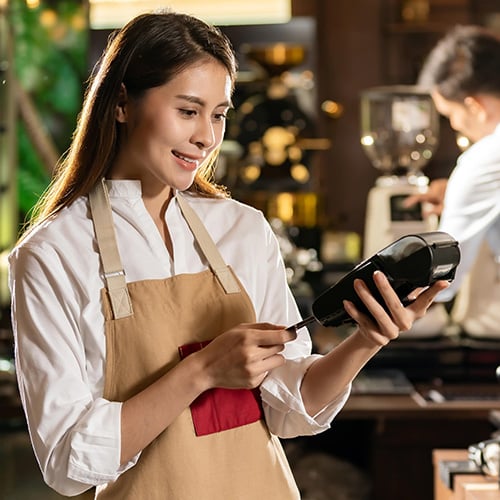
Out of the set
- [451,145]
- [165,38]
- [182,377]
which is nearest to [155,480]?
[182,377]

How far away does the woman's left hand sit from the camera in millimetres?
1205

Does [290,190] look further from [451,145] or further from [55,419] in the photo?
[55,419]

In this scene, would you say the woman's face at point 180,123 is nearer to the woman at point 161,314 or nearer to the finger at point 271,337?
the woman at point 161,314

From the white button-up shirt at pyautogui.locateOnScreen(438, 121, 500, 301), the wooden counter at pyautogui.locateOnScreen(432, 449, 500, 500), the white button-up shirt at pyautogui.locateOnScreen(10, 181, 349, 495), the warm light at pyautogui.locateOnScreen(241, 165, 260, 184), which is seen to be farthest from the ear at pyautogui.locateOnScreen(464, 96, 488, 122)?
the warm light at pyautogui.locateOnScreen(241, 165, 260, 184)

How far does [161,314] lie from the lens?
4.47 ft

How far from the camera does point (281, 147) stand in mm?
5984

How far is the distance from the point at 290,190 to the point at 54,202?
4710mm

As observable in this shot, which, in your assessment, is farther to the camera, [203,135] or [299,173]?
[299,173]

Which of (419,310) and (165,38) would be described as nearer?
(419,310)

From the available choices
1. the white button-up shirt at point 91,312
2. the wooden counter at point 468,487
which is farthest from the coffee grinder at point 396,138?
the white button-up shirt at point 91,312

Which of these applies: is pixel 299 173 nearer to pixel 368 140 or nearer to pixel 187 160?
pixel 368 140

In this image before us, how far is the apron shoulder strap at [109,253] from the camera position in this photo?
1.33 meters

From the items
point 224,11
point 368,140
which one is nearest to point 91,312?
point 368,140

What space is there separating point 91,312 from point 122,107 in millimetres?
287
